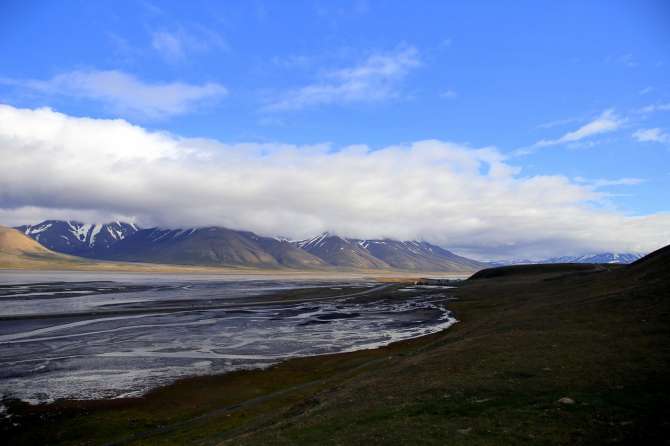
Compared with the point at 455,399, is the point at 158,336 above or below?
below

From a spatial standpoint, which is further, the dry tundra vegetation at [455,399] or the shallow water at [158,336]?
the shallow water at [158,336]

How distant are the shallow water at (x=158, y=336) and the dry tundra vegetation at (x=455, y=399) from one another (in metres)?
5.72

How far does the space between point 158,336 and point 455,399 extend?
53.4 meters

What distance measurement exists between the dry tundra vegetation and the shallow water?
225 inches

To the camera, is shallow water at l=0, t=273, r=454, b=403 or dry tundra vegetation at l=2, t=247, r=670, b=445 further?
shallow water at l=0, t=273, r=454, b=403

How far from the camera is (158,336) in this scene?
64.4 metres

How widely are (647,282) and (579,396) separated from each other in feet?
133

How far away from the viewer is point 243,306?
352 feet

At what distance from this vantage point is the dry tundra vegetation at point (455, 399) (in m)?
17.2

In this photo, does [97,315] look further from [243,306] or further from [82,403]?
[82,403]

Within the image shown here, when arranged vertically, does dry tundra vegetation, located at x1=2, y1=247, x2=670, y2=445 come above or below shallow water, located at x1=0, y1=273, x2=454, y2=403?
above

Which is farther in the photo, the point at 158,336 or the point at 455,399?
the point at 158,336

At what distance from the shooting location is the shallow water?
42094mm

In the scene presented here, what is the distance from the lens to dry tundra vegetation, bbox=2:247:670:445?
1722cm
